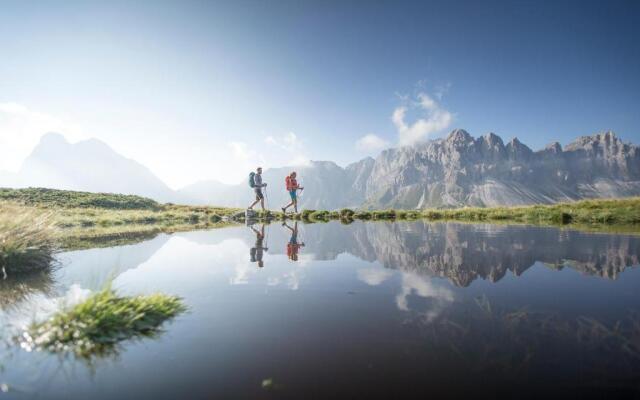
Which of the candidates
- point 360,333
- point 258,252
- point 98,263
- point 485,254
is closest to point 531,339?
point 360,333

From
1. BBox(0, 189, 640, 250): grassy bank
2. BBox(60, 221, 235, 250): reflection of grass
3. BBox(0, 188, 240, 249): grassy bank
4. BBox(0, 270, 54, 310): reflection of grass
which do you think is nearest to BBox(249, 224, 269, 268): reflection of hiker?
BBox(0, 270, 54, 310): reflection of grass

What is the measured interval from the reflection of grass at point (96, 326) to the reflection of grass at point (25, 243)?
4.72 metres

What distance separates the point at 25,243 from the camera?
716cm

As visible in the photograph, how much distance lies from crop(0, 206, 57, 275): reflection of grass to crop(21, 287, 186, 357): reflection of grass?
15.5ft

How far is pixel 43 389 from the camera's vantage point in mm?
2596

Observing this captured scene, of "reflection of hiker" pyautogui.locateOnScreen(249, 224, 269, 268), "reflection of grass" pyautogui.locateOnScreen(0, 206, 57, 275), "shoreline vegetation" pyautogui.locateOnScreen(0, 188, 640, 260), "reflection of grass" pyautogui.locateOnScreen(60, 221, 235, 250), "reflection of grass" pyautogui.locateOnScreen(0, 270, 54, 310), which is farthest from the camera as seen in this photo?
"reflection of grass" pyautogui.locateOnScreen(60, 221, 235, 250)

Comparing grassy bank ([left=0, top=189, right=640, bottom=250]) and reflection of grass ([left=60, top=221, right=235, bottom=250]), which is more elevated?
grassy bank ([left=0, top=189, right=640, bottom=250])

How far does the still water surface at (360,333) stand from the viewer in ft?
8.71

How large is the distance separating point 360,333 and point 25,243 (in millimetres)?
8178

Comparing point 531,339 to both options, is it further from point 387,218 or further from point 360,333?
point 387,218

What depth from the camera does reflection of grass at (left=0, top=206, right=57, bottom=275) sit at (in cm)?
686

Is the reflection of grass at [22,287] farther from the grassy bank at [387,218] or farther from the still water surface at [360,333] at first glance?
the grassy bank at [387,218]

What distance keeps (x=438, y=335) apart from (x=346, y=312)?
132cm

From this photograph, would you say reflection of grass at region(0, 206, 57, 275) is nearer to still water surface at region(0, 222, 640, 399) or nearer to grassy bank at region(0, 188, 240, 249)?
grassy bank at region(0, 188, 240, 249)
